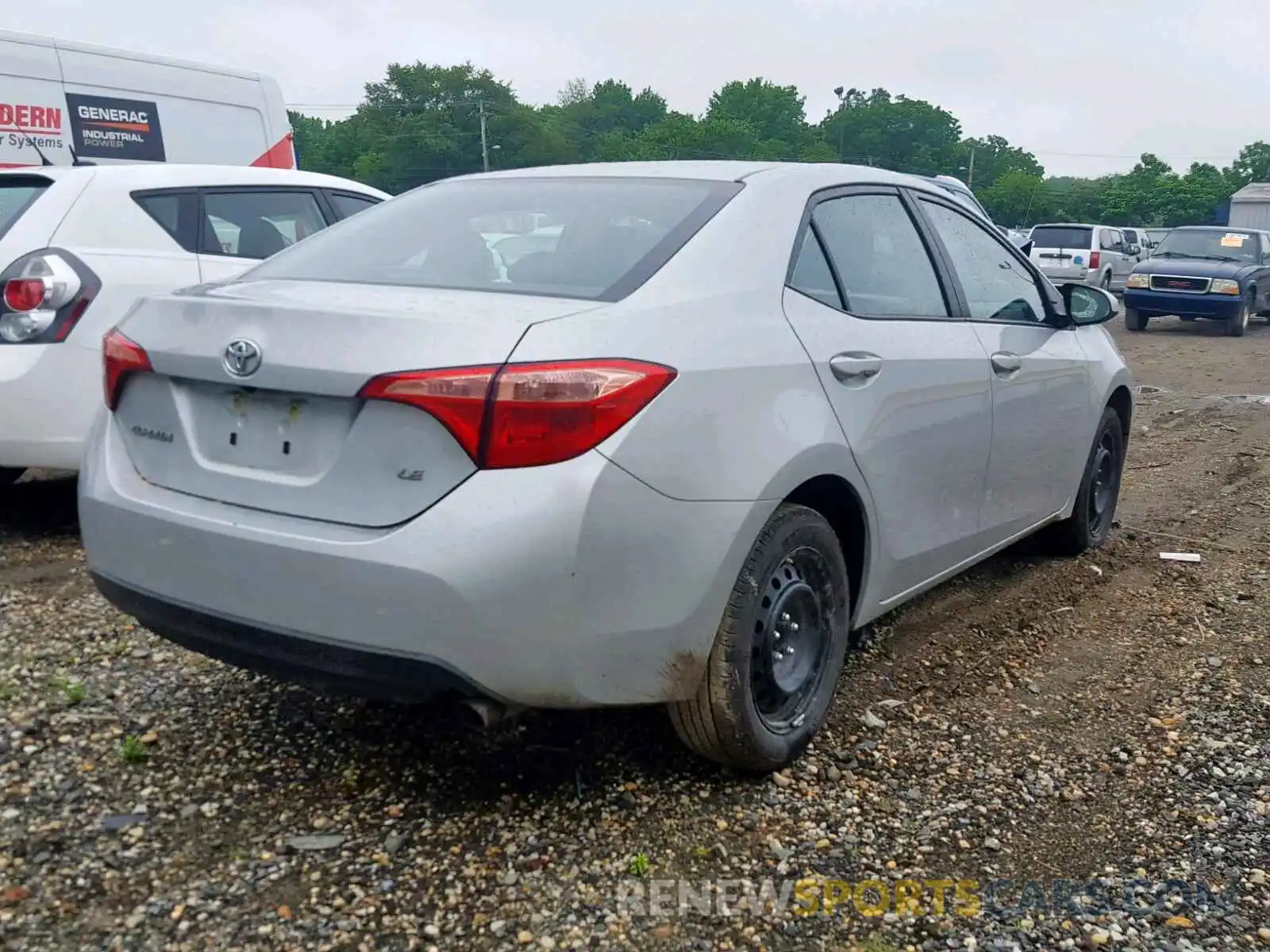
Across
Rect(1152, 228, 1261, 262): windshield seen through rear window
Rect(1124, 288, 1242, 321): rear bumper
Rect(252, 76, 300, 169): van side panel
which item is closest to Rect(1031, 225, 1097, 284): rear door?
Rect(1152, 228, 1261, 262): windshield seen through rear window

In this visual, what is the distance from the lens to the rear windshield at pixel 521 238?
2885 mm

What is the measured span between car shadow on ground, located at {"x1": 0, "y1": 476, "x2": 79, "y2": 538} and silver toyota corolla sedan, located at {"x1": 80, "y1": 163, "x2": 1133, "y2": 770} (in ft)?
8.30

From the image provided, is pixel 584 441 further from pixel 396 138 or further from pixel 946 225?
pixel 396 138

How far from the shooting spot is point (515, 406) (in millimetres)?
2402

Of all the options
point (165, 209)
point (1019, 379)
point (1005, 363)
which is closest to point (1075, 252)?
point (1019, 379)

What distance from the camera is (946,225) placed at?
13.6 ft

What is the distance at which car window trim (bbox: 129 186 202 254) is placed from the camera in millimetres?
5219

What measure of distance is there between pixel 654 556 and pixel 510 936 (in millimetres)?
820

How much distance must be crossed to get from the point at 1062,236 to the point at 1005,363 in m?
22.0

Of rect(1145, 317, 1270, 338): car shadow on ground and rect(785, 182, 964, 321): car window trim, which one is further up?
rect(785, 182, 964, 321): car window trim

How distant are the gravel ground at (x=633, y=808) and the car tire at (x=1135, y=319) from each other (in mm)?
14746

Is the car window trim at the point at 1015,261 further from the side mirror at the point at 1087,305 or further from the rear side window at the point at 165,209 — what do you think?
the rear side window at the point at 165,209

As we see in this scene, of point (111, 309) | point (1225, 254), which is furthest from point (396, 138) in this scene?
point (111, 309)

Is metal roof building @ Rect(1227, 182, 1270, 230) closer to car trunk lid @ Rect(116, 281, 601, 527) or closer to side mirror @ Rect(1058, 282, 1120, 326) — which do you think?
side mirror @ Rect(1058, 282, 1120, 326)
